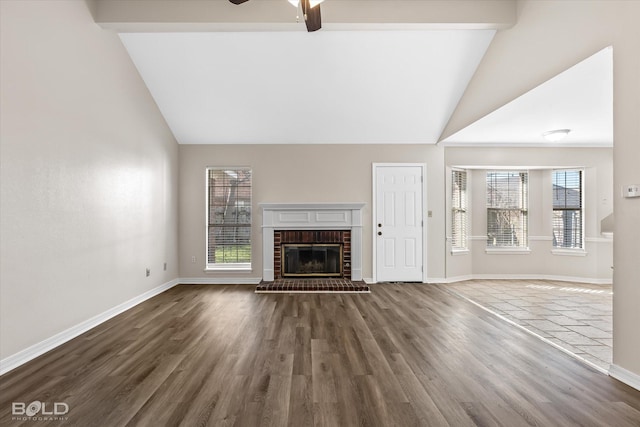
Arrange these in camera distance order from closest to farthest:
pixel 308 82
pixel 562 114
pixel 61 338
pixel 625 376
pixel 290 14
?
pixel 625 376, pixel 61 338, pixel 290 14, pixel 562 114, pixel 308 82

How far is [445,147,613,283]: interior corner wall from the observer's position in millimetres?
6281

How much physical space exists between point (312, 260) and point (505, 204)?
4.07 m

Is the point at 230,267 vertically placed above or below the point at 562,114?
below

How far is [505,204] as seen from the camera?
22.4 ft

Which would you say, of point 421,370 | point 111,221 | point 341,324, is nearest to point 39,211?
point 111,221

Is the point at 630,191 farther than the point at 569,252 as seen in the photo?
No

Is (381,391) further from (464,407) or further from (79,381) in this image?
(79,381)

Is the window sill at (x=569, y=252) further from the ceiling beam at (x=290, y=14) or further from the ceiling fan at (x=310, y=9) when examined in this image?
the ceiling fan at (x=310, y=9)

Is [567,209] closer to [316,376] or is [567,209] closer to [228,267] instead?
[316,376]

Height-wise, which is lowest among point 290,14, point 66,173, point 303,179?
point 66,173

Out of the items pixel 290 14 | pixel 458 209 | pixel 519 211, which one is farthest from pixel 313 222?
pixel 519 211

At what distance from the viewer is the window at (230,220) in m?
6.27

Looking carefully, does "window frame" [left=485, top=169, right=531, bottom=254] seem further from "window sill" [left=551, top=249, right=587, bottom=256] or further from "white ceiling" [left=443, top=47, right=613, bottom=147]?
"white ceiling" [left=443, top=47, right=613, bottom=147]

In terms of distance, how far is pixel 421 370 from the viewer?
263cm
